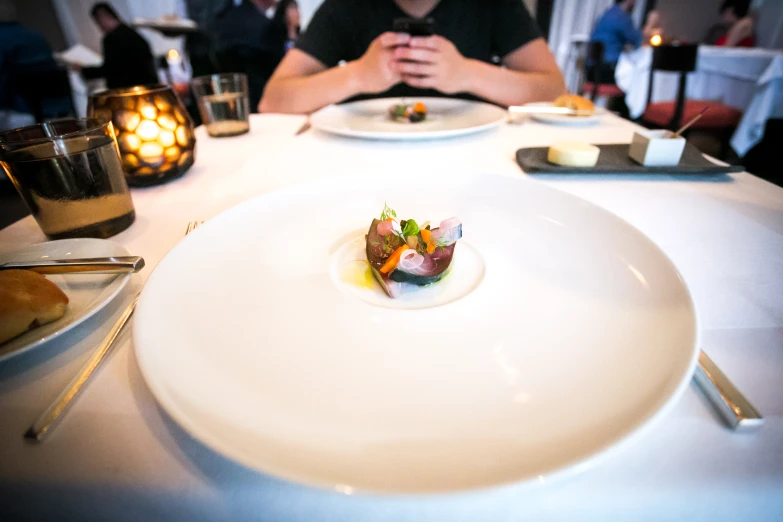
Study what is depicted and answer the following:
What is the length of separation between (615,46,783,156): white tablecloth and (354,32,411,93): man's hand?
8.76ft

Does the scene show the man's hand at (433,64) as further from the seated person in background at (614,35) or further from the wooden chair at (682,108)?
the seated person in background at (614,35)

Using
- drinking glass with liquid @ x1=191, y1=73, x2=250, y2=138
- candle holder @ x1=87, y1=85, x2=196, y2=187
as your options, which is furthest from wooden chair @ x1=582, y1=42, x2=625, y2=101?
candle holder @ x1=87, y1=85, x2=196, y2=187

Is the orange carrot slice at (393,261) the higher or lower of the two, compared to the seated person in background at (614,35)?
lower

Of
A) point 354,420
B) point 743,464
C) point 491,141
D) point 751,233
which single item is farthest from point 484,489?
point 491,141

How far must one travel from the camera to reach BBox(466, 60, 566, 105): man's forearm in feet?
4.35

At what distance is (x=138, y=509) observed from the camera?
285 millimetres

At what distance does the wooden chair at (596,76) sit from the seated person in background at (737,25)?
1509 mm

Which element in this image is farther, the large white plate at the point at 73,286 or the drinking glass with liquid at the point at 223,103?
the drinking glass with liquid at the point at 223,103

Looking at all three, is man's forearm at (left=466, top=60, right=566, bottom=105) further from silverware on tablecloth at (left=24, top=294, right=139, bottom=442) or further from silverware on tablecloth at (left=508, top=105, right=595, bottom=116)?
Result: silverware on tablecloth at (left=24, top=294, right=139, bottom=442)

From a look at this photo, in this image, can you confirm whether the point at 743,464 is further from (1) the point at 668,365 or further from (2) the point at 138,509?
(2) the point at 138,509

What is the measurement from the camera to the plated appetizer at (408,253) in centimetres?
44

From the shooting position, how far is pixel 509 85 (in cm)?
138

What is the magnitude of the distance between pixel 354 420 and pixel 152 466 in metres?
0.16

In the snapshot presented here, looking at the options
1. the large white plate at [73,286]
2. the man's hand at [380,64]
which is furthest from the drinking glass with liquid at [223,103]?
the large white plate at [73,286]
